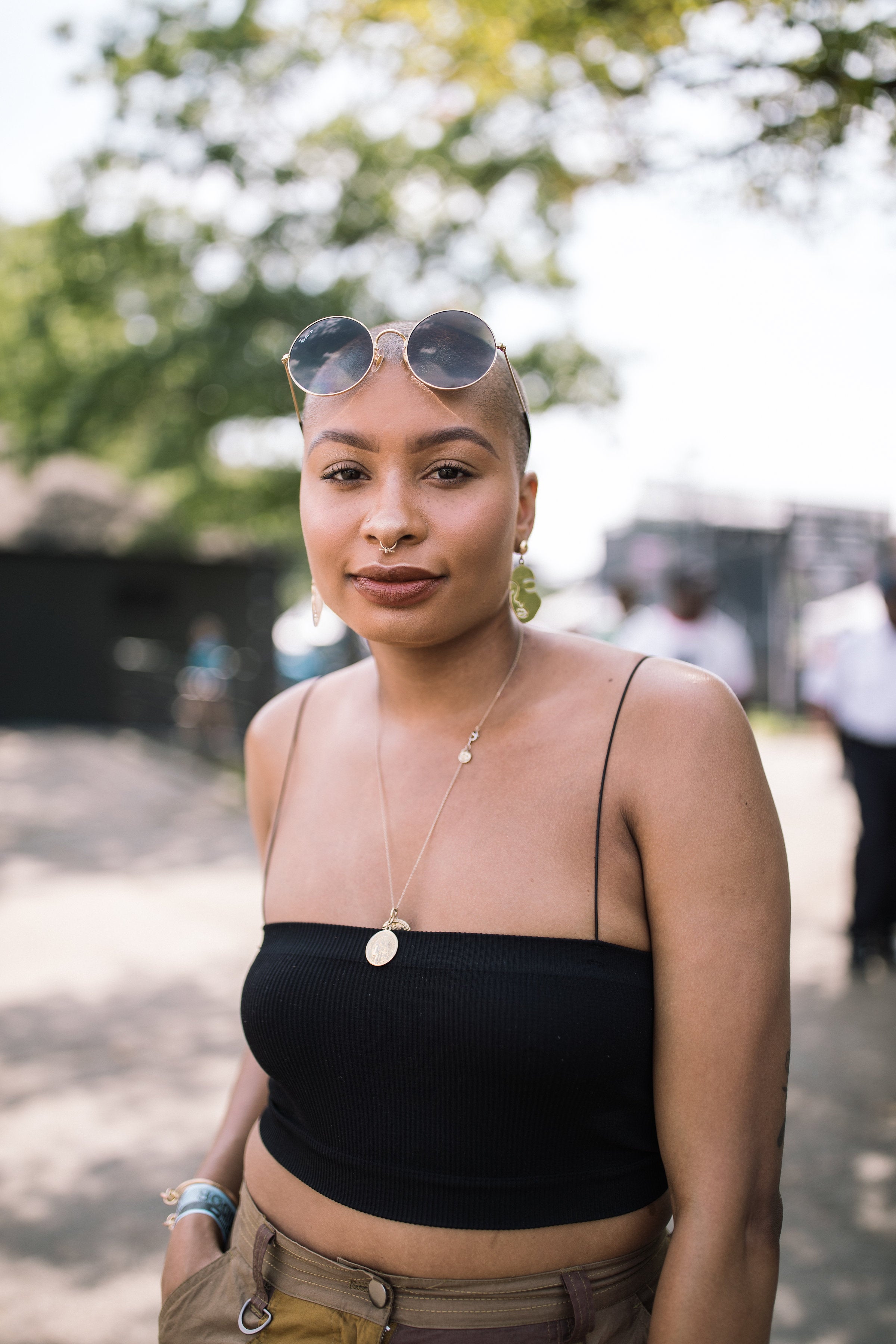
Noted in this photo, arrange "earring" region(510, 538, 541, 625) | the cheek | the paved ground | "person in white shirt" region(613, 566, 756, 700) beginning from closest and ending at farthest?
the cheek → "earring" region(510, 538, 541, 625) → the paved ground → "person in white shirt" region(613, 566, 756, 700)

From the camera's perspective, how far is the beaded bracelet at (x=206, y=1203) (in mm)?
1836

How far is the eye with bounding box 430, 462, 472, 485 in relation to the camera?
5.27ft

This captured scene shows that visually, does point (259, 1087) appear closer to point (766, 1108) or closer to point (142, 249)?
point (766, 1108)

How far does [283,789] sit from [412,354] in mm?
847

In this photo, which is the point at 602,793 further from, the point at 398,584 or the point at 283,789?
the point at 283,789

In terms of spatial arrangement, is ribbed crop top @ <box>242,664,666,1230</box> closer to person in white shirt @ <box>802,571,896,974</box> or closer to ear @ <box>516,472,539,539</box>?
ear @ <box>516,472,539,539</box>

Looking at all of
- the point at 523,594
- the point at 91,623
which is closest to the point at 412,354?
the point at 523,594

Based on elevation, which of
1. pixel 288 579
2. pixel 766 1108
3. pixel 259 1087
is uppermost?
pixel 766 1108

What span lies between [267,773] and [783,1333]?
7.28 ft

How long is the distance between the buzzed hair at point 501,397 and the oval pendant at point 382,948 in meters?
0.78

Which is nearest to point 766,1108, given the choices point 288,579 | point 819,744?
point 819,744

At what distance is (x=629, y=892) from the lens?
1.49 metres

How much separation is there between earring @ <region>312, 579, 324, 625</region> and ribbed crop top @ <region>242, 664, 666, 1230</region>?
0.59 m

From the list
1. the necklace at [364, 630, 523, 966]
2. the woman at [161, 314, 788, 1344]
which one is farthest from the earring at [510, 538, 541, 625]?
the woman at [161, 314, 788, 1344]
